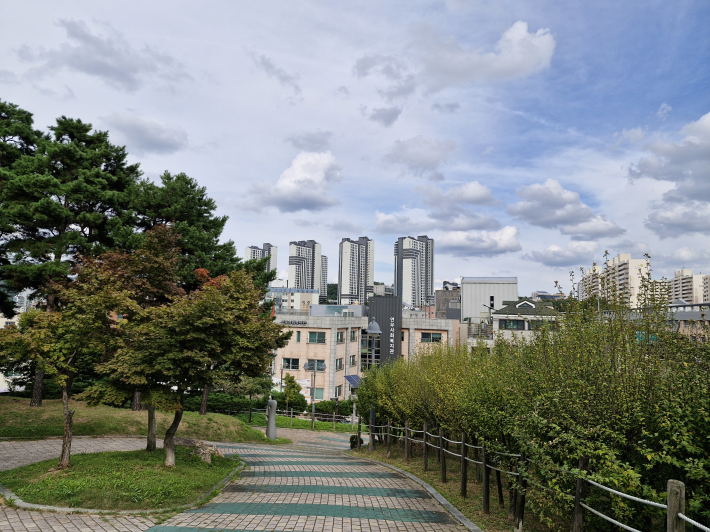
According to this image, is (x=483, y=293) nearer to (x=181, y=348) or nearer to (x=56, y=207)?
(x=56, y=207)

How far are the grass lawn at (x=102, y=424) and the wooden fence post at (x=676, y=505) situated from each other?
19.9 metres

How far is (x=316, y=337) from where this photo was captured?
180ft

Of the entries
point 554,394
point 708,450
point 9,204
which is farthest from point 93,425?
point 708,450

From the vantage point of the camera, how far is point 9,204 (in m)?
21.5

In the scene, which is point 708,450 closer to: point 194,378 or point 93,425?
point 194,378

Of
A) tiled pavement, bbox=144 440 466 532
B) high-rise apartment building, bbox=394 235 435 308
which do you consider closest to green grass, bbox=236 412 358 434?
tiled pavement, bbox=144 440 466 532

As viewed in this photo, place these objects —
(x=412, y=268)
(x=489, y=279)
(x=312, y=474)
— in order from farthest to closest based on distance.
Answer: (x=412, y=268)
(x=489, y=279)
(x=312, y=474)

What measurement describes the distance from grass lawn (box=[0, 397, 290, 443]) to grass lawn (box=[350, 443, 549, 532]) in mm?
Result: 10252

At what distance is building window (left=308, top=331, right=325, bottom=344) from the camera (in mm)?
54719

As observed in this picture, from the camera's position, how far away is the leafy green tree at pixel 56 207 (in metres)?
21.7

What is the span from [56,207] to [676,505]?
24503 mm

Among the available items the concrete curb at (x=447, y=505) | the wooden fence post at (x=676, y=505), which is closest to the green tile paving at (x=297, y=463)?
the concrete curb at (x=447, y=505)

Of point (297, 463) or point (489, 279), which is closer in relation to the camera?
point (297, 463)

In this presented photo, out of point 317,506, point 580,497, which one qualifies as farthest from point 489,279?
point 580,497
